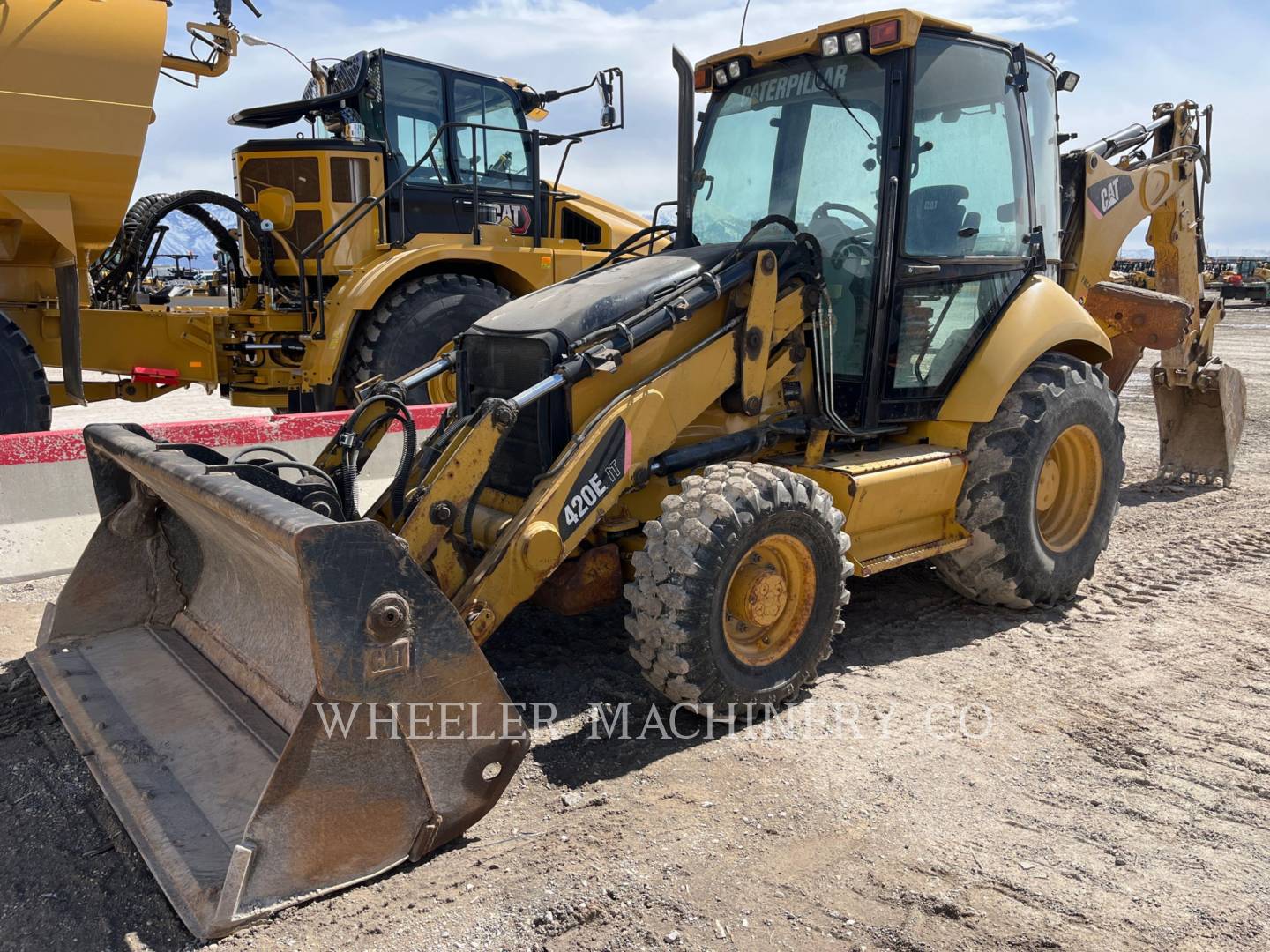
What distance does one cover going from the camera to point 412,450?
3750 millimetres

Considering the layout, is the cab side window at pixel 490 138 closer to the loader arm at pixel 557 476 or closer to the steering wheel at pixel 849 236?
the steering wheel at pixel 849 236

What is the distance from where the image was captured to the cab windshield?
4.19m

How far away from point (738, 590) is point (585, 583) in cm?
58

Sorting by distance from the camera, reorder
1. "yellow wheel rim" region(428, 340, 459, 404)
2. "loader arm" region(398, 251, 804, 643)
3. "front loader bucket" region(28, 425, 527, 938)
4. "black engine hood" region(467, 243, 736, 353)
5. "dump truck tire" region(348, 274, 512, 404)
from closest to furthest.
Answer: "front loader bucket" region(28, 425, 527, 938)
"loader arm" region(398, 251, 804, 643)
"black engine hood" region(467, 243, 736, 353)
"yellow wheel rim" region(428, 340, 459, 404)
"dump truck tire" region(348, 274, 512, 404)

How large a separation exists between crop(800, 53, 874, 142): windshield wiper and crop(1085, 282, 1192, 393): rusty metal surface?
10.7 feet

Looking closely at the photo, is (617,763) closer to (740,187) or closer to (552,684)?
(552,684)

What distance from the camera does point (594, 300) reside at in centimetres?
378

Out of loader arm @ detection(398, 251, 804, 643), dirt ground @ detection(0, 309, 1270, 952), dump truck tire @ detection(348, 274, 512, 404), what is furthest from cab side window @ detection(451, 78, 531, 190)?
dirt ground @ detection(0, 309, 1270, 952)

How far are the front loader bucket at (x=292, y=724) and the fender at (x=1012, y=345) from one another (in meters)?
2.61

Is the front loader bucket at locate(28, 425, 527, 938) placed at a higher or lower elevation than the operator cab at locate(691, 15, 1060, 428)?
lower

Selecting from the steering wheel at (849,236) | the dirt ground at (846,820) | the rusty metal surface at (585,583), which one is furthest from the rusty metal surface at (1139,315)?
the rusty metal surface at (585,583)

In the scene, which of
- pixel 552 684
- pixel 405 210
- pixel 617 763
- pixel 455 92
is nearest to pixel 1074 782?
pixel 617 763

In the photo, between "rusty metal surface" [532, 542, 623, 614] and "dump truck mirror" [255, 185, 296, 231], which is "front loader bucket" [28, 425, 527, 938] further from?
"dump truck mirror" [255, 185, 296, 231]

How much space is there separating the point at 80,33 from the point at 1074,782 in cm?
590
